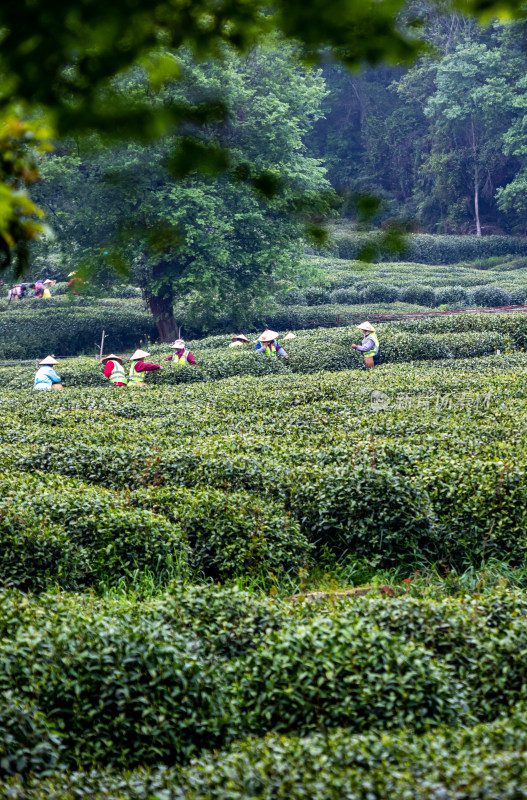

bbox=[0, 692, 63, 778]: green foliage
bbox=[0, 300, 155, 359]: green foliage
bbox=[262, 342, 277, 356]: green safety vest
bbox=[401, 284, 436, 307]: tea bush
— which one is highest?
bbox=[401, 284, 436, 307]: tea bush

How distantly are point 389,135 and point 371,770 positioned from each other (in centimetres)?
5100

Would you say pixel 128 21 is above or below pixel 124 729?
above

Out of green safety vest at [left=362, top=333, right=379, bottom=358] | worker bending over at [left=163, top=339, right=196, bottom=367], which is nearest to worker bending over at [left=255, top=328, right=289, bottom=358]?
worker bending over at [left=163, top=339, right=196, bottom=367]

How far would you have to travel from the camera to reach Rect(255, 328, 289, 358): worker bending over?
1552 centimetres

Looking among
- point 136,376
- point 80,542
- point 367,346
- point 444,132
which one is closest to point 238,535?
point 80,542

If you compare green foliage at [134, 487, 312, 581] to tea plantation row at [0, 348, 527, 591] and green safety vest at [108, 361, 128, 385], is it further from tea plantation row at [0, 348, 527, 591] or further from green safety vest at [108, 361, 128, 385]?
green safety vest at [108, 361, 128, 385]

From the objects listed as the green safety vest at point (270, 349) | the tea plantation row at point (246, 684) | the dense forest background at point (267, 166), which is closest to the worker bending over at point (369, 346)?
the green safety vest at point (270, 349)

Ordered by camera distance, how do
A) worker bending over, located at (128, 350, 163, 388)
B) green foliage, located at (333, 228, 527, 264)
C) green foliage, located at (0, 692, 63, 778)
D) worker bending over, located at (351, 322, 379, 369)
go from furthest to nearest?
green foliage, located at (333, 228, 527, 264), worker bending over, located at (351, 322, 379, 369), worker bending over, located at (128, 350, 163, 388), green foliage, located at (0, 692, 63, 778)

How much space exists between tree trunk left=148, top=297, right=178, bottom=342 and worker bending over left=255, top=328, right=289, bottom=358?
733cm

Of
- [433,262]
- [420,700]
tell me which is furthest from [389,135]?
[420,700]

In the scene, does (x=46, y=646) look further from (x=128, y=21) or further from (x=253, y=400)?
(x=253, y=400)

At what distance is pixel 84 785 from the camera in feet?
10.6

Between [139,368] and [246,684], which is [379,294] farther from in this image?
[246,684]

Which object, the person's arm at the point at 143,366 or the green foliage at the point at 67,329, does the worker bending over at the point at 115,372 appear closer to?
the person's arm at the point at 143,366
